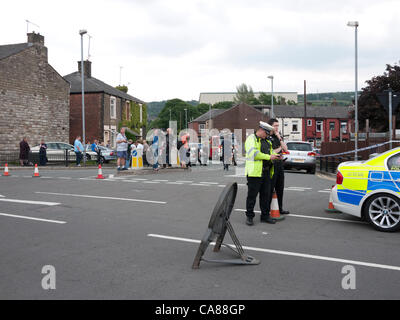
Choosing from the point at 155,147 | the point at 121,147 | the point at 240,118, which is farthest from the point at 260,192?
the point at 240,118

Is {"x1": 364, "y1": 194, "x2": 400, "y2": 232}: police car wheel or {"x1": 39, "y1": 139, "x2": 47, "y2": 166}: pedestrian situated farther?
{"x1": 39, "y1": 139, "x2": 47, "y2": 166}: pedestrian

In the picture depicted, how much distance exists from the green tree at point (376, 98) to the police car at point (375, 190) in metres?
39.3

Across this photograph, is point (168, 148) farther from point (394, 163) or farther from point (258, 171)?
point (394, 163)

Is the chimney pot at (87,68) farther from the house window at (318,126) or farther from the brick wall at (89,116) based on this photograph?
the house window at (318,126)

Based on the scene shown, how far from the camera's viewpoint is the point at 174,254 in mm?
5723

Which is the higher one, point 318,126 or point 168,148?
point 318,126

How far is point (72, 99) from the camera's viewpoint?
44.4m

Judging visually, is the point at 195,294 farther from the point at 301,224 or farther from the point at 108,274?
the point at 301,224

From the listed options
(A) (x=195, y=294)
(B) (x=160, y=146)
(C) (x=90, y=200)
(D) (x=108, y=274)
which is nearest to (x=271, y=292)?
(A) (x=195, y=294)

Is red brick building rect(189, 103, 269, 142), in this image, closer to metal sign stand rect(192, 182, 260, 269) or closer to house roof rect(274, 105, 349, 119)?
house roof rect(274, 105, 349, 119)

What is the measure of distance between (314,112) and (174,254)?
80.7 m

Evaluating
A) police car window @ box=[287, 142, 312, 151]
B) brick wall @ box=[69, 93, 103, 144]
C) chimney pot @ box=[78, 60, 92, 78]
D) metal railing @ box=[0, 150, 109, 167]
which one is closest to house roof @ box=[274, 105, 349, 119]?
chimney pot @ box=[78, 60, 92, 78]

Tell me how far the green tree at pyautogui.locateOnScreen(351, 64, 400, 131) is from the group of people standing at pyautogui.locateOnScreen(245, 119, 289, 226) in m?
39.4

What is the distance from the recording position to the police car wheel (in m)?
7.26
